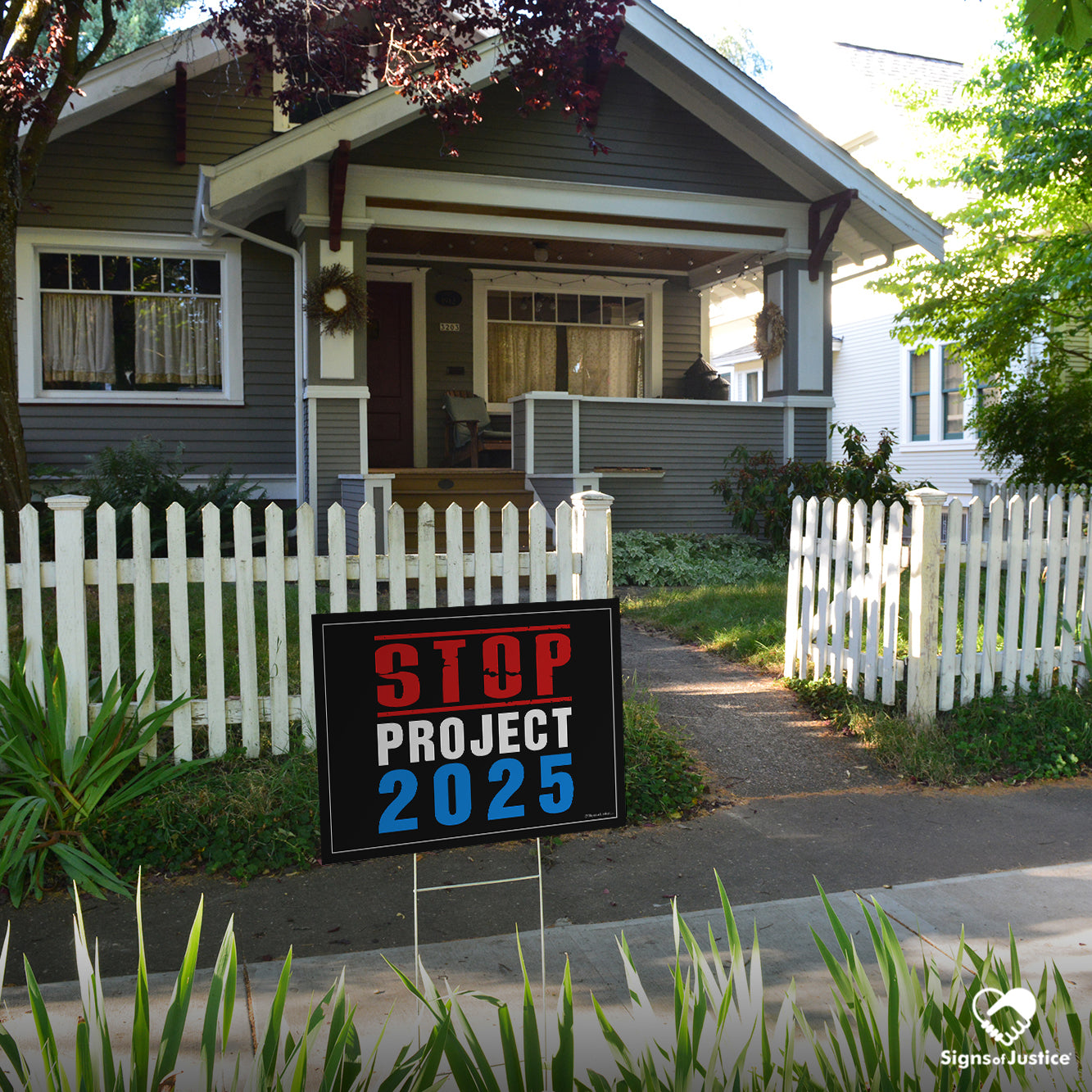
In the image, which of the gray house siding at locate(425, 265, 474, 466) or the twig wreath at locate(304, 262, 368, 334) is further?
the gray house siding at locate(425, 265, 474, 466)

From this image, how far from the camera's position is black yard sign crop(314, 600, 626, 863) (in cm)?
281

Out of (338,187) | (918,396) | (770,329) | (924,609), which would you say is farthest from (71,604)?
(918,396)

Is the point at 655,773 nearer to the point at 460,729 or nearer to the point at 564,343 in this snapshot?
the point at 460,729

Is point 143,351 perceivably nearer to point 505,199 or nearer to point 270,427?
point 270,427

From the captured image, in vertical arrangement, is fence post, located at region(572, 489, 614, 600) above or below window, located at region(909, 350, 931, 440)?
below

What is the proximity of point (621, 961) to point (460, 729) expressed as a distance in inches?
39.8

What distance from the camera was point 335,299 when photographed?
10.7 metres

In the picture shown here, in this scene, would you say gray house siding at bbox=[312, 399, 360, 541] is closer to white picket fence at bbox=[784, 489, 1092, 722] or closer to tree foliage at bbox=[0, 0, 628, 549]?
tree foliage at bbox=[0, 0, 628, 549]

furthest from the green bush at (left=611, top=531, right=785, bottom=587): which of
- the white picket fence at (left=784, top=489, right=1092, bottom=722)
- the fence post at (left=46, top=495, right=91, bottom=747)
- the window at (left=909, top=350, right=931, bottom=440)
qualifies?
the window at (left=909, top=350, right=931, bottom=440)

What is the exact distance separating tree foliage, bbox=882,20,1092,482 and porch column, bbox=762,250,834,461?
0.90 meters

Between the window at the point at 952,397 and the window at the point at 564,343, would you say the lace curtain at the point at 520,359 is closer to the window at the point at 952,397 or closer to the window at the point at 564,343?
the window at the point at 564,343

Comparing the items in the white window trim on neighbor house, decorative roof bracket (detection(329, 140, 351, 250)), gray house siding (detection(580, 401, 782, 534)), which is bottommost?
gray house siding (detection(580, 401, 782, 534))


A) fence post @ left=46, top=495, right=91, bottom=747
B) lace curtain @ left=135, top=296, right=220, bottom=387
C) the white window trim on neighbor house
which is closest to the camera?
fence post @ left=46, top=495, right=91, bottom=747

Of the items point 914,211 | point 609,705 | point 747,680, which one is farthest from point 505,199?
point 609,705
